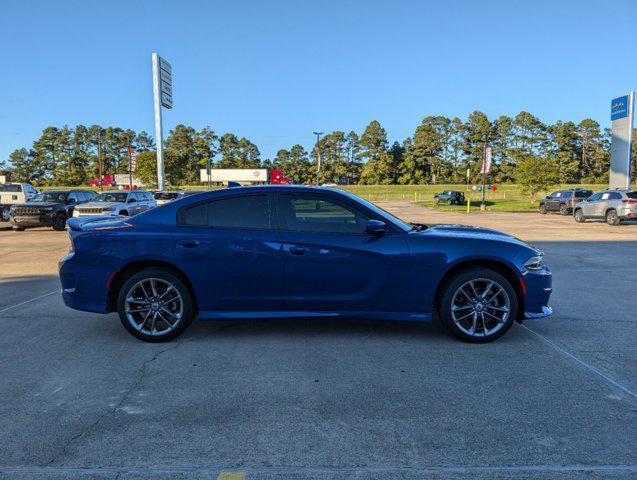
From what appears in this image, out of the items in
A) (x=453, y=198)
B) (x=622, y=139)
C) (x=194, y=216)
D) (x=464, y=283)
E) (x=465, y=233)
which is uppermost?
(x=622, y=139)

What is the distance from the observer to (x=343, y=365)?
4.15m

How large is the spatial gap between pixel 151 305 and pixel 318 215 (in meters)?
1.91

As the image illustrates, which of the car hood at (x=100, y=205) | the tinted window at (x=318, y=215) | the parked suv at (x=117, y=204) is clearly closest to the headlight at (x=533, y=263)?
the tinted window at (x=318, y=215)

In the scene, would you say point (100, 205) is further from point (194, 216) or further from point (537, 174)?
point (537, 174)

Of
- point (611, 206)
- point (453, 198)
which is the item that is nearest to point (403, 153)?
point (453, 198)

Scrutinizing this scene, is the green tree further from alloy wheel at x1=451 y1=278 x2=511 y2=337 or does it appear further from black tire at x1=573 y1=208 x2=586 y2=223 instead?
alloy wheel at x1=451 y1=278 x2=511 y2=337

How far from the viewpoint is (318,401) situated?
3.43 m

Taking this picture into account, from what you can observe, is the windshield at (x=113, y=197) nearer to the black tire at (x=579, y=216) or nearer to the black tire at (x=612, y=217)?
the black tire at (x=579, y=216)

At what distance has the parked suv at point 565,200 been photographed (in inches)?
1154

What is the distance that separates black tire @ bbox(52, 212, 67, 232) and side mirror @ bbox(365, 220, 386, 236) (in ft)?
58.1

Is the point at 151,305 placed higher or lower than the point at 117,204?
lower

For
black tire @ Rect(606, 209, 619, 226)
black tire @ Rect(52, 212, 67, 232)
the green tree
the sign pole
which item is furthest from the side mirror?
the green tree

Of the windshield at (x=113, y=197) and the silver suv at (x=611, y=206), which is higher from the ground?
the windshield at (x=113, y=197)

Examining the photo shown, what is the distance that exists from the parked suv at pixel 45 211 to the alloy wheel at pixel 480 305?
59.5 feet
